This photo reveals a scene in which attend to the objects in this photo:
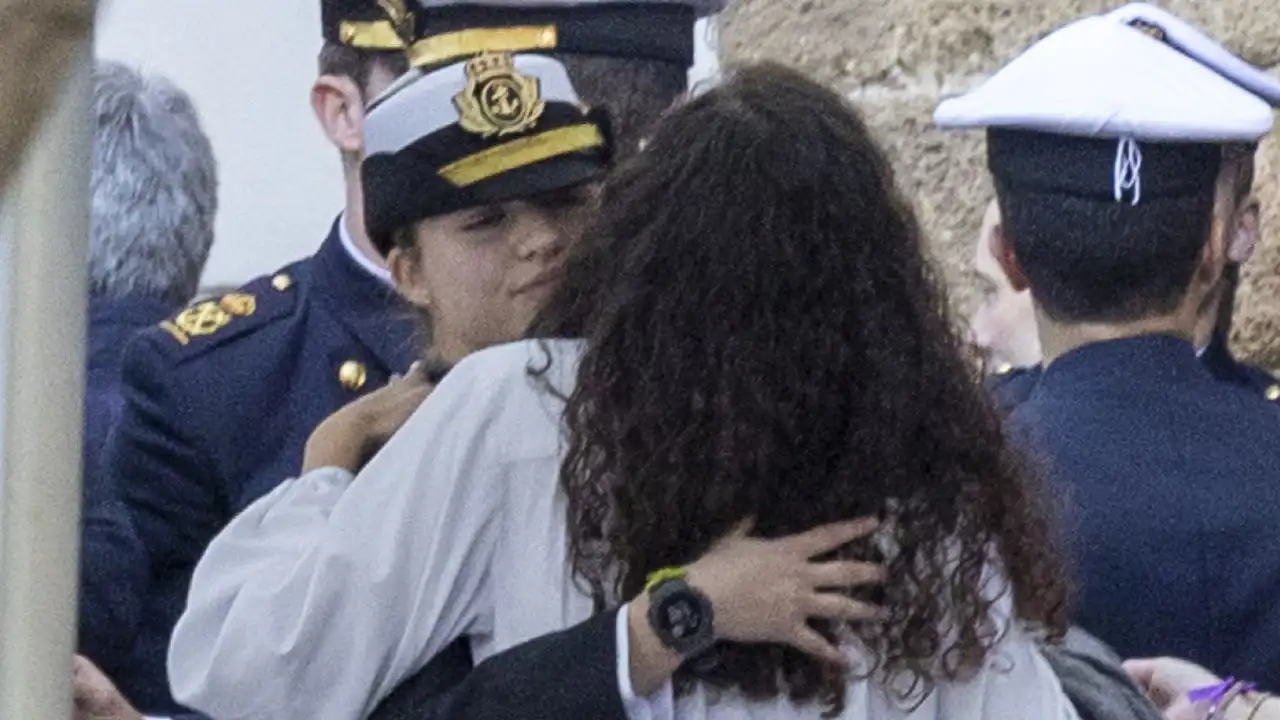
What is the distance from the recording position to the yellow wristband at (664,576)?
174cm

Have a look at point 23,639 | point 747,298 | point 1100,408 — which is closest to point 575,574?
point 747,298

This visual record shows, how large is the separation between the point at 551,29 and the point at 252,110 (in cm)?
153

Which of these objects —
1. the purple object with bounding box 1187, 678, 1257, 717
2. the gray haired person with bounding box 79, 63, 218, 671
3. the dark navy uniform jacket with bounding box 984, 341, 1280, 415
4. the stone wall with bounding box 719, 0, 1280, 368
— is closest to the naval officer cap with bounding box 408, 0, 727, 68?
the dark navy uniform jacket with bounding box 984, 341, 1280, 415

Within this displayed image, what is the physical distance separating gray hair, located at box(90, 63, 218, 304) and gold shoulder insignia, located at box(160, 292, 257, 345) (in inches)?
12.0

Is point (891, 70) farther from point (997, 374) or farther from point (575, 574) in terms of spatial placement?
point (575, 574)

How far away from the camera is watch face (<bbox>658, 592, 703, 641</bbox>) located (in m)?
1.72

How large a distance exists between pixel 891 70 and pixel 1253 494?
119 centimetres

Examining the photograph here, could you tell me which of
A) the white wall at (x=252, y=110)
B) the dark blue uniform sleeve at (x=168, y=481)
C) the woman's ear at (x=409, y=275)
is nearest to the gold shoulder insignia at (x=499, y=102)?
the woman's ear at (x=409, y=275)

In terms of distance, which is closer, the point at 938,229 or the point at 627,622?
the point at 627,622

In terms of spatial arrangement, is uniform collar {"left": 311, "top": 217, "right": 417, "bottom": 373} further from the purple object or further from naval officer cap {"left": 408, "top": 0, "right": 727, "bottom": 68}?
the purple object

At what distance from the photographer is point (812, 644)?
1.74m

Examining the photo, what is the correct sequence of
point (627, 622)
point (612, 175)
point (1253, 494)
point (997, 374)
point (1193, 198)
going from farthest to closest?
point (997, 374) → point (1193, 198) → point (1253, 494) → point (612, 175) → point (627, 622)

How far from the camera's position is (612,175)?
1865 millimetres

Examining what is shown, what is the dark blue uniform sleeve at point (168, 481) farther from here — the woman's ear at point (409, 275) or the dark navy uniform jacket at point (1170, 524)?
the dark navy uniform jacket at point (1170, 524)
